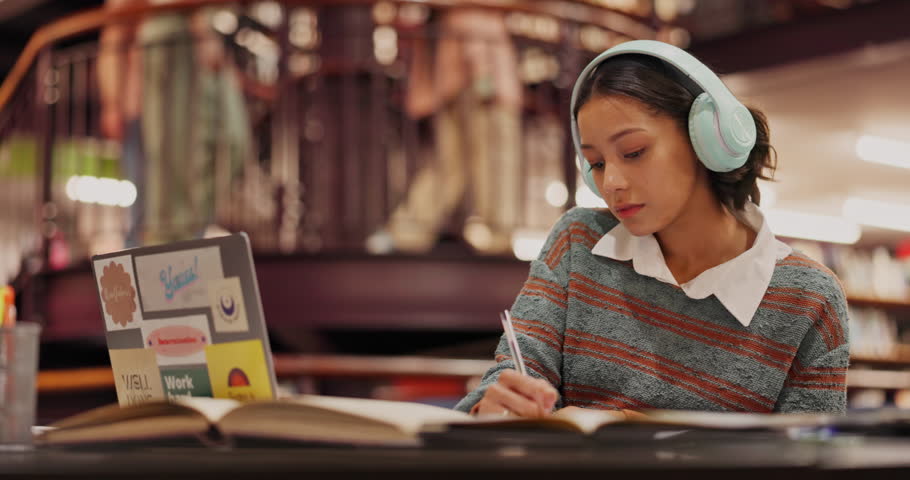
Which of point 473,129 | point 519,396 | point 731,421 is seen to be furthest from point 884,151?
point 731,421

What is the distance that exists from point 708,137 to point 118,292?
684mm

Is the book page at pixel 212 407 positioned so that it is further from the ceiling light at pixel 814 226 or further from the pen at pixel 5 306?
the ceiling light at pixel 814 226

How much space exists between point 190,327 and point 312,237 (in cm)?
306

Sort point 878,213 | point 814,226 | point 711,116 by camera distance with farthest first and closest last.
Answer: point 814,226, point 878,213, point 711,116

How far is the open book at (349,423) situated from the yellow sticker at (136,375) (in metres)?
0.31

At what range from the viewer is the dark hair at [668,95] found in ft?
3.93

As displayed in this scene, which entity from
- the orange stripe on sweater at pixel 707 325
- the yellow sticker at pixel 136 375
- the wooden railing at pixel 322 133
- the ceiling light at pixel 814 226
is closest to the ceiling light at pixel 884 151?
the ceiling light at pixel 814 226

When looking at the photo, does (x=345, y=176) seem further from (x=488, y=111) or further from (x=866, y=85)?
(x=866, y=85)

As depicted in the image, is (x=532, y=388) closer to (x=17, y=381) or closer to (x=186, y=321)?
(x=186, y=321)

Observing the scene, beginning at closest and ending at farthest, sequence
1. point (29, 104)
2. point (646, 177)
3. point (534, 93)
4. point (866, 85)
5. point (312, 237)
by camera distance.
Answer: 1. point (646, 177)
2. point (312, 237)
3. point (29, 104)
4. point (534, 93)
5. point (866, 85)

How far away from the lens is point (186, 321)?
0.91 meters

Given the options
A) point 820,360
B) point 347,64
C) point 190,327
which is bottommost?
point 820,360

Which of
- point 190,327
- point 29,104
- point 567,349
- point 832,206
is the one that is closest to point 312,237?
point 29,104

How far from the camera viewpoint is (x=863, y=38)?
18.2ft
